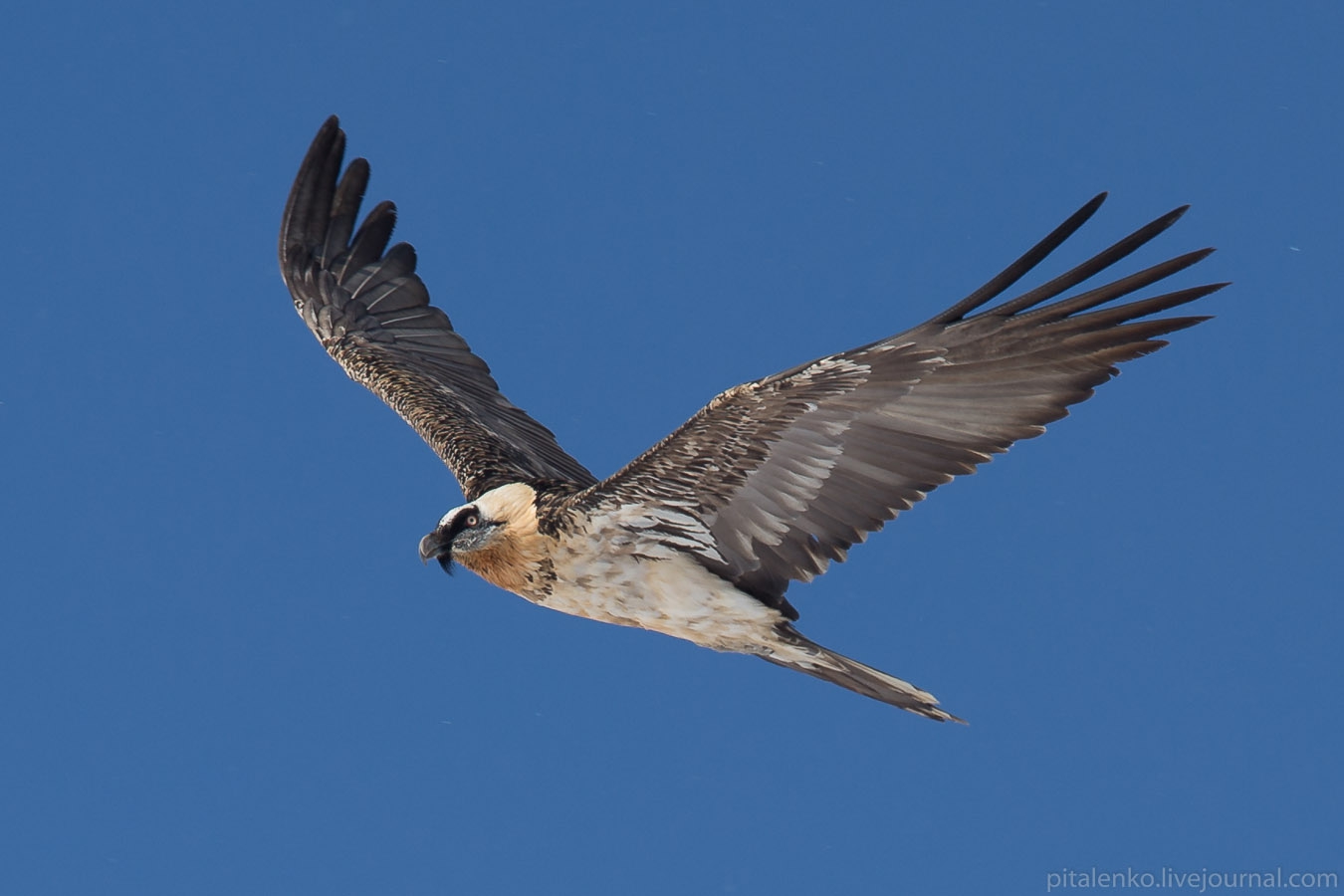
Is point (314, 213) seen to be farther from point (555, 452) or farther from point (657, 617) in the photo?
point (657, 617)

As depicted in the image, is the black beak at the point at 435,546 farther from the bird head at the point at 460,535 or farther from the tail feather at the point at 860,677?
the tail feather at the point at 860,677

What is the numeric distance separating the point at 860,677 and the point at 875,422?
1.50 metres

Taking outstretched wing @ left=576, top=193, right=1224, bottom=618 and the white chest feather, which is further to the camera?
the white chest feather

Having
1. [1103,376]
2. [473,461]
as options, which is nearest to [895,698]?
[1103,376]

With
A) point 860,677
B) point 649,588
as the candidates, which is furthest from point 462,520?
point 860,677

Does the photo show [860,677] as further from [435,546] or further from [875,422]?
[435,546]

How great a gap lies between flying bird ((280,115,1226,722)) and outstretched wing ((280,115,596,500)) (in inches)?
48.5

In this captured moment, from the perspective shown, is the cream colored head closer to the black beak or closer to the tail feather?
the black beak

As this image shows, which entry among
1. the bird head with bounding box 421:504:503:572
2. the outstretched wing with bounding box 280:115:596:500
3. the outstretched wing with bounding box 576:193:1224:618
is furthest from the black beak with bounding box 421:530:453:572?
the outstretched wing with bounding box 280:115:596:500

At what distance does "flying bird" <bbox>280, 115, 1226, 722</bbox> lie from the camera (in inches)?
273

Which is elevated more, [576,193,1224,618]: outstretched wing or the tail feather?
[576,193,1224,618]: outstretched wing

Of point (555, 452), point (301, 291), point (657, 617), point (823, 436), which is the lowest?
point (657, 617)

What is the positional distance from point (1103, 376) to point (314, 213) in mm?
6612

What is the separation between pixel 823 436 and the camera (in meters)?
7.45
